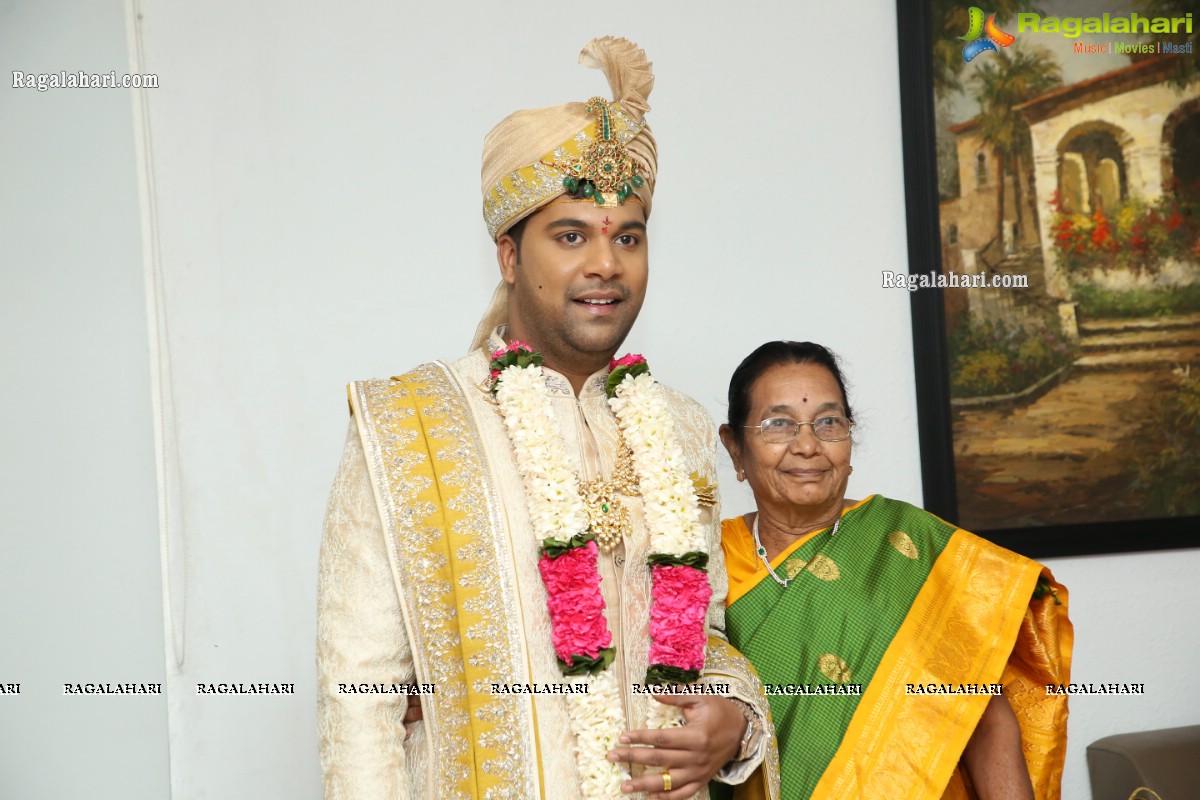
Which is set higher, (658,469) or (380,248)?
(380,248)

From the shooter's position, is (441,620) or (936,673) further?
(936,673)

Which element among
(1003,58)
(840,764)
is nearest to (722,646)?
(840,764)

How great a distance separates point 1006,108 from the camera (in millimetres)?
Answer: 3428

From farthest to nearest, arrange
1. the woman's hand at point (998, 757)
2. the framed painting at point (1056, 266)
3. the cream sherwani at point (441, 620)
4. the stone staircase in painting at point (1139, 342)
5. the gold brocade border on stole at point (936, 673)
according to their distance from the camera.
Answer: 1. the stone staircase in painting at point (1139, 342)
2. the framed painting at point (1056, 266)
3. the woman's hand at point (998, 757)
4. the gold brocade border on stole at point (936, 673)
5. the cream sherwani at point (441, 620)

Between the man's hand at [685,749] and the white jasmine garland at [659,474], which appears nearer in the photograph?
the man's hand at [685,749]

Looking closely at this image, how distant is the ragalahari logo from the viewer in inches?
134

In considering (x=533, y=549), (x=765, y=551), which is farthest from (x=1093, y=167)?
(x=533, y=549)

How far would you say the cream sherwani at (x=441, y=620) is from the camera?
1759 mm

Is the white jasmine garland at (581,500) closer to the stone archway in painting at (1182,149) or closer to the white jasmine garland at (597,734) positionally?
the white jasmine garland at (597,734)

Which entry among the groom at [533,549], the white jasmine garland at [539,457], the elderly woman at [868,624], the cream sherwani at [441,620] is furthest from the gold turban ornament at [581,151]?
the elderly woman at [868,624]

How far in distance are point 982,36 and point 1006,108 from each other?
240 mm

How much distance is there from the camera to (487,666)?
70.4 inches

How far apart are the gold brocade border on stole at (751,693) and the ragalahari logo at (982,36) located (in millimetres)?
2234

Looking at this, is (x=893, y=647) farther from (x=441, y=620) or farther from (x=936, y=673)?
(x=441, y=620)
